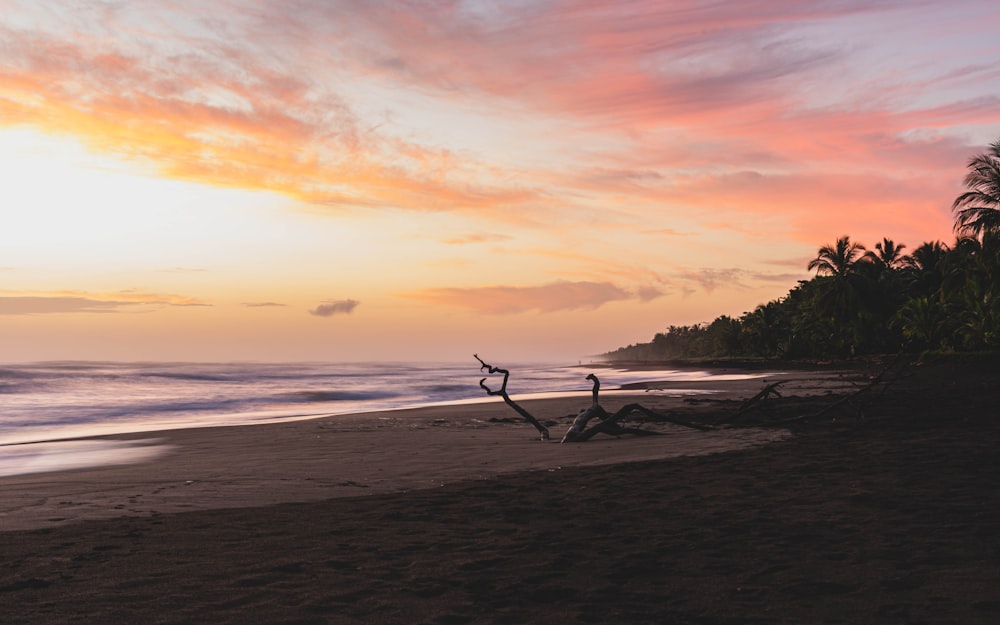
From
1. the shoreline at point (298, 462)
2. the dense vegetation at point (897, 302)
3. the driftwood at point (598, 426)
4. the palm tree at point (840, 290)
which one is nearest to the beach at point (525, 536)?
the shoreline at point (298, 462)

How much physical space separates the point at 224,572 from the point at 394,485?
4.43m

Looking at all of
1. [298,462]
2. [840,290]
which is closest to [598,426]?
[298,462]

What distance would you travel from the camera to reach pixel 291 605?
5.15m

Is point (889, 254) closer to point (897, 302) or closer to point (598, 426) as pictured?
point (897, 302)

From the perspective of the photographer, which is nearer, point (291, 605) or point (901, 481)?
point (291, 605)

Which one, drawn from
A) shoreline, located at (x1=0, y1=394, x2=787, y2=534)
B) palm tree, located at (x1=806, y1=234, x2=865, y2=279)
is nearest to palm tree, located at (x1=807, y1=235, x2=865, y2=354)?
palm tree, located at (x1=806, y1=234, x2=865, y2=279)

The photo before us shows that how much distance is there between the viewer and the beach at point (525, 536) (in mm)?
5098

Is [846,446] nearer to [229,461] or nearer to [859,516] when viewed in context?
[859,516]

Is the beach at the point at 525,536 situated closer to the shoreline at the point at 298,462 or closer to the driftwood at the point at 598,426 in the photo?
the shoreline at the point at 298,462

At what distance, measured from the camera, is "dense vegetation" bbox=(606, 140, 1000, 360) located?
40.1 m

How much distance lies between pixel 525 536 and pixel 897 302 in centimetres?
6843

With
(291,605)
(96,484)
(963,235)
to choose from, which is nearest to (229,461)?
(96,484)

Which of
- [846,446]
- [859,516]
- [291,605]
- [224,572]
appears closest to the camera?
[291,605]

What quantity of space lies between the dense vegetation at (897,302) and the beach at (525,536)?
83.7 feet
